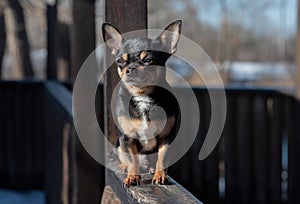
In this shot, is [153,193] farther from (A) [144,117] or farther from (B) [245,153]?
(B) [245,153]

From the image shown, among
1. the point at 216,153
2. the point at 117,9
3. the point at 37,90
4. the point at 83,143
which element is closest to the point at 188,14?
the point at 37,90

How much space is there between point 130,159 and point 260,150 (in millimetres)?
3252

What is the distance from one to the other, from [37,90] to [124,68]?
15.9 ft

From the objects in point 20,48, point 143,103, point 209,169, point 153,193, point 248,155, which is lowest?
point 209,169

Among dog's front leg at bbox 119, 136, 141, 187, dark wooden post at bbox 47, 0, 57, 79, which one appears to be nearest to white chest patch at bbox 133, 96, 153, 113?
dog's front leg at bbox 119, 136, 141, 187

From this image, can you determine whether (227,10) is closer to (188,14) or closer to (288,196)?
(188,14)

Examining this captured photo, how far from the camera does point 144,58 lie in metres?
1.33

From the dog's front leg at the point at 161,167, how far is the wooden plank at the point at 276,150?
3.23 meters

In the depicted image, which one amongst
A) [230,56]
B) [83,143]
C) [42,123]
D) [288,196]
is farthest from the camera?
[230,56]

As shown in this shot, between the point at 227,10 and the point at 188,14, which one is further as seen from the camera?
the point at 227,10

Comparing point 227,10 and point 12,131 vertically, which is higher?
point 227,10

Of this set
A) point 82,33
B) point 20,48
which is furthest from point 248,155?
point 20,48

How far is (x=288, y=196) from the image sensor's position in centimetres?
441

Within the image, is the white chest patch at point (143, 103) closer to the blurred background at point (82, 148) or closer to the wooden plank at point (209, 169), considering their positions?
the blurred background at point (82, 148)
